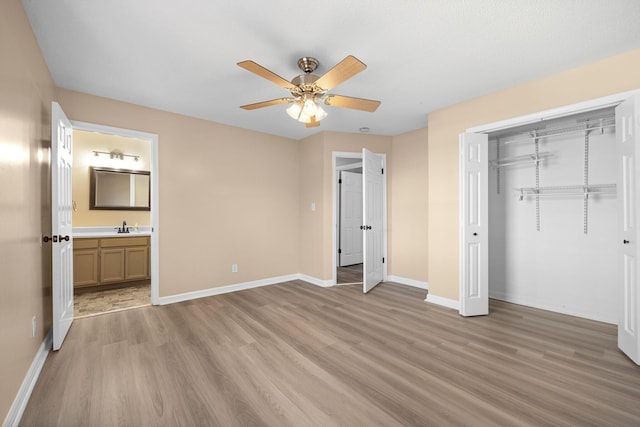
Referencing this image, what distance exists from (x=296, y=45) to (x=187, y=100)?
70.5 inches

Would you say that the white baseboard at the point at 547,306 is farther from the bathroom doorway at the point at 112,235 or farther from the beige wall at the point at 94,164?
the beige wall at the point at 94,164

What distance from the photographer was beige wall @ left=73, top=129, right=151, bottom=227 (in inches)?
179

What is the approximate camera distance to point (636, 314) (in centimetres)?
222

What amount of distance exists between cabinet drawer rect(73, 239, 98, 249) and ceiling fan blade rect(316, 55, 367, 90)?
4.13 metres

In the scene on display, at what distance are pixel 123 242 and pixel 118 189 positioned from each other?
106 cm

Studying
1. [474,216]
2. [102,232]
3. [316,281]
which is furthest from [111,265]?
[474,216]

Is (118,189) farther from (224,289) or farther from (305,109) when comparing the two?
(305,109)

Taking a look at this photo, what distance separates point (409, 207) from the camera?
4746 millimetres

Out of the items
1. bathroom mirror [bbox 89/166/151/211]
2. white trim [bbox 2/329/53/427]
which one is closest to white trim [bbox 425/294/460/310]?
white trim [bbox 2/329/53/427]

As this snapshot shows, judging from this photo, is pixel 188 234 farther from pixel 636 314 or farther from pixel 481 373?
pixel 636 314

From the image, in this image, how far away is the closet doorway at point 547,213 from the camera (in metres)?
3.08

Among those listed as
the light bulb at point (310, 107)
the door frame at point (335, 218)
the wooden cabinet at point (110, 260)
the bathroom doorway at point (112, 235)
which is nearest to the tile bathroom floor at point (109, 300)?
the bathroom doorway at point (112, 235)

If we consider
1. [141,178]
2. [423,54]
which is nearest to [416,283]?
[423,54]

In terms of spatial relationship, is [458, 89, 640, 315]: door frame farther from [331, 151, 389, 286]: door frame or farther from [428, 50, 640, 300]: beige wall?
[331, 151, 389, 286]: door frame
